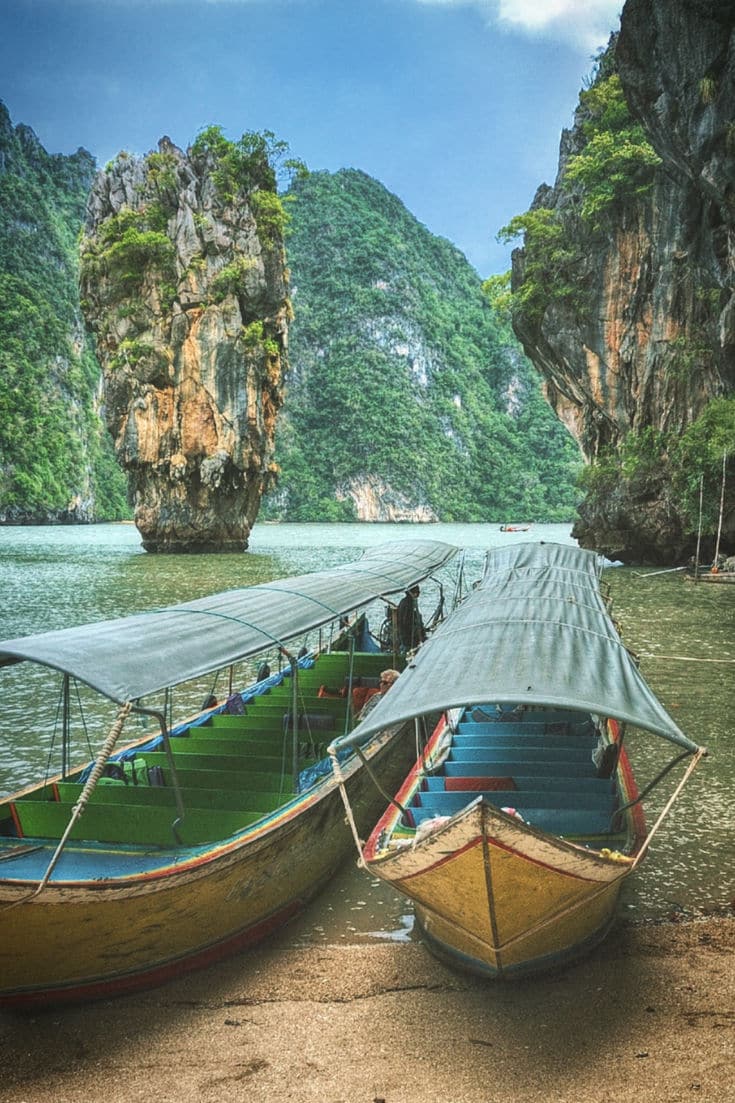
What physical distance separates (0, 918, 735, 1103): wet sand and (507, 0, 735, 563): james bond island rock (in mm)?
16594

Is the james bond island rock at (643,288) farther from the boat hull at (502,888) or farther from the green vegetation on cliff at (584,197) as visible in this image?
the boat hull at (502,888)

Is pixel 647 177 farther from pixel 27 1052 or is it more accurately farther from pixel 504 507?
pixel 504 507

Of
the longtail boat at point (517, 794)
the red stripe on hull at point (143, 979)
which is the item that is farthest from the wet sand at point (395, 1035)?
the longtail boat at point (517, 794)

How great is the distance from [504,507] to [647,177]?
83830 millimetres

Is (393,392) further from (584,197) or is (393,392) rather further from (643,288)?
(643,288)

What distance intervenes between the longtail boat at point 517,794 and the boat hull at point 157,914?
0.66 meters

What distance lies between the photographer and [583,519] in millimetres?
36375

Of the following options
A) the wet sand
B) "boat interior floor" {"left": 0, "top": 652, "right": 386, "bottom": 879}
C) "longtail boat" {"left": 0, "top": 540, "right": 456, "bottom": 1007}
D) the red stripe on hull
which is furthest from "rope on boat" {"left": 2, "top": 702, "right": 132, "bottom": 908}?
the wet sand

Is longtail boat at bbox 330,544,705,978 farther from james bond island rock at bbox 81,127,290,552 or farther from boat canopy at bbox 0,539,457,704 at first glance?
james bond island rock at bbox 81,127,290,552

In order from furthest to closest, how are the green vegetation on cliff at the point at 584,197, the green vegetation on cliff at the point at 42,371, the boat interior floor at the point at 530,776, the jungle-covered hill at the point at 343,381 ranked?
the jungle-covered hill at the point at 343,381, the green vegetation on cliff at the point at 42,371, the green vegetation on cliff at the point at 584,197, the boat interior floor at the point at 530,776

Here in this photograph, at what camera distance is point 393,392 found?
114 metres

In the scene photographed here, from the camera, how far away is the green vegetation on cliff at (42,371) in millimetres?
72656

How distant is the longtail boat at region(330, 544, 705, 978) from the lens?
4367mm

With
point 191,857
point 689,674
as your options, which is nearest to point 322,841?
point 191,857
